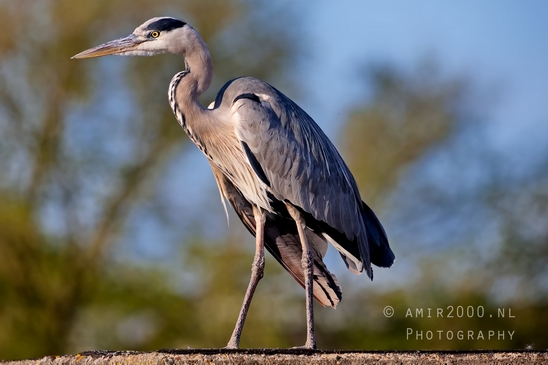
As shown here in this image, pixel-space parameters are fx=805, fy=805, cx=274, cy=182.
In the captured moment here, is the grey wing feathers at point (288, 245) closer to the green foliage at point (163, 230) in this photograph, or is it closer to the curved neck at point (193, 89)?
the curved neck at point (193, 89)

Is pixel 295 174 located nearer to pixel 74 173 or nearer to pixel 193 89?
pixel 193 89

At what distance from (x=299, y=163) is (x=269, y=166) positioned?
0.72 feet

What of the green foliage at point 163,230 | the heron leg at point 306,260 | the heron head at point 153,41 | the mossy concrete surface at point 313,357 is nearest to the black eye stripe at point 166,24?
the heron head at point 153,41

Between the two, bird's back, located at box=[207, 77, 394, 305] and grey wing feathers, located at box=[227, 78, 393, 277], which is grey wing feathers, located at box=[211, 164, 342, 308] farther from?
grey wing feathers, located at box=[227, 78, 393, 277]

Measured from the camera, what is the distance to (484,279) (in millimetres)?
12180

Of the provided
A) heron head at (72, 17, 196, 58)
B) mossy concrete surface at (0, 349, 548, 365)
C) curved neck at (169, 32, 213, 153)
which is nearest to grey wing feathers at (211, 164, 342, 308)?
curved neck at (169, 32, 213, 153)

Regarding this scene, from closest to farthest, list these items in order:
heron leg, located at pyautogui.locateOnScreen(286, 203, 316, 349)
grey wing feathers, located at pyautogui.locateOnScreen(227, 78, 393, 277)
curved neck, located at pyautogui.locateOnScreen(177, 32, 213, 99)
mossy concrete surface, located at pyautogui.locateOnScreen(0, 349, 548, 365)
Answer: mossy concrete surface, located at pyautogui.locateOnScreen(0, 349, 548, 365)
heron leg, located at pyautogui.locateOnScreen(286, 203, 316, 349)
grey wing feathers, located at pyautogui.locateOnScreen(227, 78, 393, 277)
curved neck, located at pyautogui.locateOnScreen(177, 32, 213, 99)

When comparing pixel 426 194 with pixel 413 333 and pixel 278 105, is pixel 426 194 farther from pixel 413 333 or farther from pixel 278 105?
pixel 278 105

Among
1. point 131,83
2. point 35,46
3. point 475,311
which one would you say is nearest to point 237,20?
point 131,83

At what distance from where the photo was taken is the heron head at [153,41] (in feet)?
15.7

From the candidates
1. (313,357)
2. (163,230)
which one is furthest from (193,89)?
(163,230)

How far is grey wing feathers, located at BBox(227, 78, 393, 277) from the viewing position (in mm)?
4617

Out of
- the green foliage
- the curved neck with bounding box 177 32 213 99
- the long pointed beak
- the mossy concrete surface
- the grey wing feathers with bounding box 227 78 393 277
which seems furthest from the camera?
the green foliage

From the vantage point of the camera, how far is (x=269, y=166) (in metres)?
4.68
